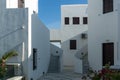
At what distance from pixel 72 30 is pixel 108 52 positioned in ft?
55.0

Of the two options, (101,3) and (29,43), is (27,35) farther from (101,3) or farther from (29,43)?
(101,3)

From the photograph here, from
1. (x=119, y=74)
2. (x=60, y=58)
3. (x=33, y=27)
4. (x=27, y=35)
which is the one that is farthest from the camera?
(x=60, y=58)

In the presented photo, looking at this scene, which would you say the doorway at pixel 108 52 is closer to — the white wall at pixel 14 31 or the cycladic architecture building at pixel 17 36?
the cycladic architecture building at pixel 17 36

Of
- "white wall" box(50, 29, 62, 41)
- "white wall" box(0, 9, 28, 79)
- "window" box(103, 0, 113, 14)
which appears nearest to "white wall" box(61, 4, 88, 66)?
"white wall" box(50, 29, 62, 41)

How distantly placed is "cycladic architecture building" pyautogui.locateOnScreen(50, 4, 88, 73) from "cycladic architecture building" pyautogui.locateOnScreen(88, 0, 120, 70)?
1296 centimetres

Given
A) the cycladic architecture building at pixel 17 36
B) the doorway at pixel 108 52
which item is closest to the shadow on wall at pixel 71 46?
the doorway at pixel 108 52

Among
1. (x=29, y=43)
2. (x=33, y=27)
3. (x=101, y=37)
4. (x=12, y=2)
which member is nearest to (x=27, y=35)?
(x=29, y=43)

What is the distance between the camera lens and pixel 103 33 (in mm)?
21156

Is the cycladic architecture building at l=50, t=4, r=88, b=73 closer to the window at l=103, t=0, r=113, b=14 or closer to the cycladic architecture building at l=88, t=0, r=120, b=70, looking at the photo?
the cycladic architecture building at l=88, t=0, r=120, b=70

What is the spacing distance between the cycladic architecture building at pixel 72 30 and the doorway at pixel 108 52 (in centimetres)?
1512

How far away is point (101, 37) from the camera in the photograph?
21453 mm

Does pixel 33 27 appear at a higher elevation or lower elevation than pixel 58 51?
higher

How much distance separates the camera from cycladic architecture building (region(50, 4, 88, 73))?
36.8 metres

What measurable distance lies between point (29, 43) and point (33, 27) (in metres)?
1.91
